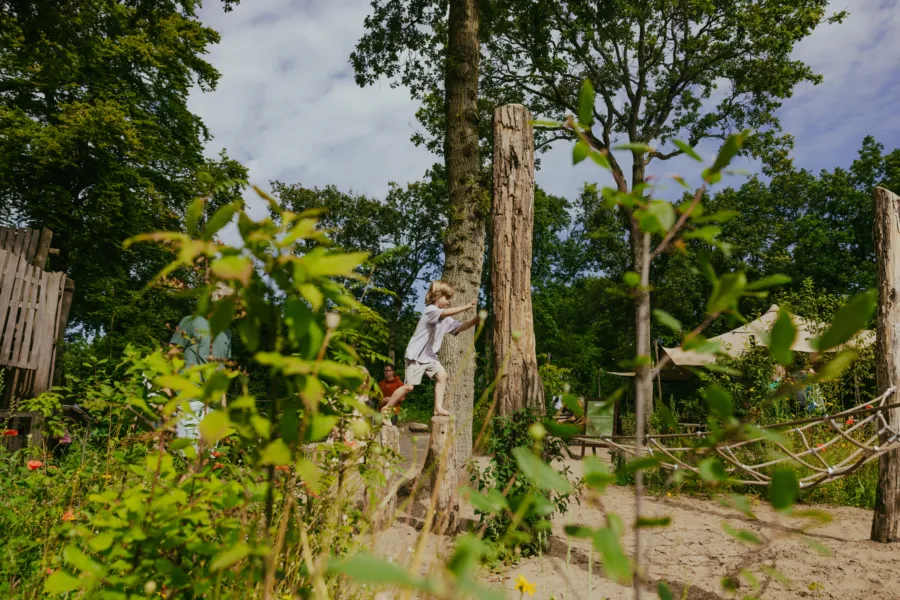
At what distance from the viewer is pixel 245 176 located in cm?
1844

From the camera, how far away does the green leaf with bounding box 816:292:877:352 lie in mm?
543

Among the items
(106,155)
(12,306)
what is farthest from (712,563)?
(106,155)

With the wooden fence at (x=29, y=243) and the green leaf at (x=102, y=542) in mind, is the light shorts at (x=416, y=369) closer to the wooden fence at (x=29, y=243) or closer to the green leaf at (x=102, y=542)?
the wooden fence at (x=29, y=243)

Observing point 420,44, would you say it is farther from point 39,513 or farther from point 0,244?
point 39,513

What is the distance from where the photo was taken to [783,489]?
2.10ft

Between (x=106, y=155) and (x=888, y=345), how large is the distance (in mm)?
17163

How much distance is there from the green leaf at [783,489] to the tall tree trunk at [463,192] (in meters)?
4.83

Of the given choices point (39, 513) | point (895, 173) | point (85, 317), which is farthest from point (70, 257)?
point (895, 173)

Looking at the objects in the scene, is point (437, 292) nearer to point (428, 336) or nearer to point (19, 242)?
point (428, 336)

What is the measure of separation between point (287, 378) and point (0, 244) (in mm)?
6443

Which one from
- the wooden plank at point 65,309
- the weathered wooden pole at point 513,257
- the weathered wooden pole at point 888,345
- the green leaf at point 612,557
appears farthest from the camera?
the wooden plank at point 65,309

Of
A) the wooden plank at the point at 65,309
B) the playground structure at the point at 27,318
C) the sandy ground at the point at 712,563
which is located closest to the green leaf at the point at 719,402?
the sandy ground at the point at 712,563

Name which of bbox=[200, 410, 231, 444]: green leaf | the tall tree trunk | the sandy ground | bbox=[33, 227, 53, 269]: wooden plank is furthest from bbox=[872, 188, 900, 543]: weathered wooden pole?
bbox=[33, 227, 53, 269]: wooden plank

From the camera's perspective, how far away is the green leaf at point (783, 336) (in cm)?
61
